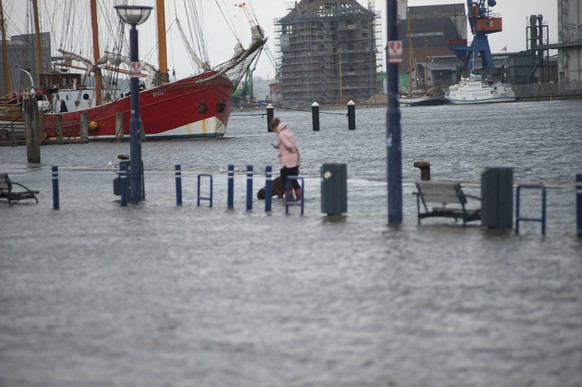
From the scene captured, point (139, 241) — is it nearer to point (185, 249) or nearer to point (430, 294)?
point (185, 249)

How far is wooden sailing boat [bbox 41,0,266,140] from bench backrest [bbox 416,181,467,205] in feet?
158

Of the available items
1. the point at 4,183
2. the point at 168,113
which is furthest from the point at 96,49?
the point at 4,183

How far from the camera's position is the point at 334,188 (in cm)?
1828

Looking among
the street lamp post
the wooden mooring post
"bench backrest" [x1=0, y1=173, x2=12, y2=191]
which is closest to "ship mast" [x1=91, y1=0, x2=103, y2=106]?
the wooden mooring post

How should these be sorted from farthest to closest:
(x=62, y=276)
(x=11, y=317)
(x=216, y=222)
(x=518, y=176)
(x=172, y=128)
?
(x=172, y=128), (x=518, y=176), (x=216, y=222), (x=62, y=276), (x=11, y=317)

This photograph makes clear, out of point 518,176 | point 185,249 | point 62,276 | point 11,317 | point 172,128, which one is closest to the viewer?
point 11,317

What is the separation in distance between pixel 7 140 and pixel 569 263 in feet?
204

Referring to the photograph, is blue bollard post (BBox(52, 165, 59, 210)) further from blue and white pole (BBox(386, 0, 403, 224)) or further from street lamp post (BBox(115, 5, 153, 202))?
blue and white pole (BBox(386, 0, 403, 224))

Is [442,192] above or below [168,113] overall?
below

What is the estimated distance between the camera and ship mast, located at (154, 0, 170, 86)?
62094mm

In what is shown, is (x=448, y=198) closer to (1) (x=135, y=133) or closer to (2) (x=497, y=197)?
(2) (x=497, y=197)

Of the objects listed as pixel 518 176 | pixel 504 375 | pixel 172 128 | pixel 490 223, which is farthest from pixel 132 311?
pixel 172 128

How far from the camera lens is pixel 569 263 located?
40.2ft

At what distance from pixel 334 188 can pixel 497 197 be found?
3.45 meters
